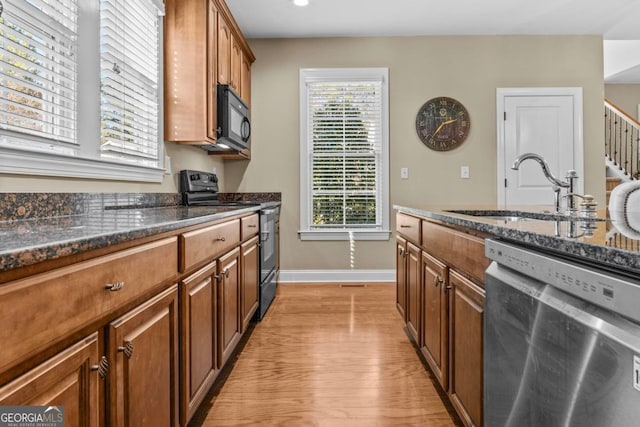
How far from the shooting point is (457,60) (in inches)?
159

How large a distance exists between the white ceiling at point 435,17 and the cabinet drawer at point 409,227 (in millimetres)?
2031

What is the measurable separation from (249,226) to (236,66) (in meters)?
1.72

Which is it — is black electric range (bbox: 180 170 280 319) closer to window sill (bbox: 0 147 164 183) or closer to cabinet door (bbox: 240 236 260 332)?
cabinet door (bbox: 240 236 260 332)

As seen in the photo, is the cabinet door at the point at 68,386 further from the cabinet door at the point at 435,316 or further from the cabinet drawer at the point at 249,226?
the cabinet drawer at the point at 249,226

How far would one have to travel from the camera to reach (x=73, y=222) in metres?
1.22

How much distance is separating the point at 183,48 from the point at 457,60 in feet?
9.20

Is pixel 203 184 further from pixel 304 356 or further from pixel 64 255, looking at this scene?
pixel 64 255

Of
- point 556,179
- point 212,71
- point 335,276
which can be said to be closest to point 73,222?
point 212,71

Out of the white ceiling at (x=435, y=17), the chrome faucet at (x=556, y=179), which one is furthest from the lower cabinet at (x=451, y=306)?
the white ceiling at (x=435, y=17)

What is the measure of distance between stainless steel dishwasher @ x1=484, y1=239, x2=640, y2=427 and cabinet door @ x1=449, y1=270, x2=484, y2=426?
12 centimetres

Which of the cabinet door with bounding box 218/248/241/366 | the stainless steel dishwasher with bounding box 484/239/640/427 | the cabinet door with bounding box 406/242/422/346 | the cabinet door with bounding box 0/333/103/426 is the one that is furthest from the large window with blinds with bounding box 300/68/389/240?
the cabinet door with bounding box 0/333/103/426

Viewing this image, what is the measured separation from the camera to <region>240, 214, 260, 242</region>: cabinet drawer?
2344 mm

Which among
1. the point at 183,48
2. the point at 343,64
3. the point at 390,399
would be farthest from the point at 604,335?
the point at 343,64

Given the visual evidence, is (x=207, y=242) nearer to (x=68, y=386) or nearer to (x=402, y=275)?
(x=68, y=386)
